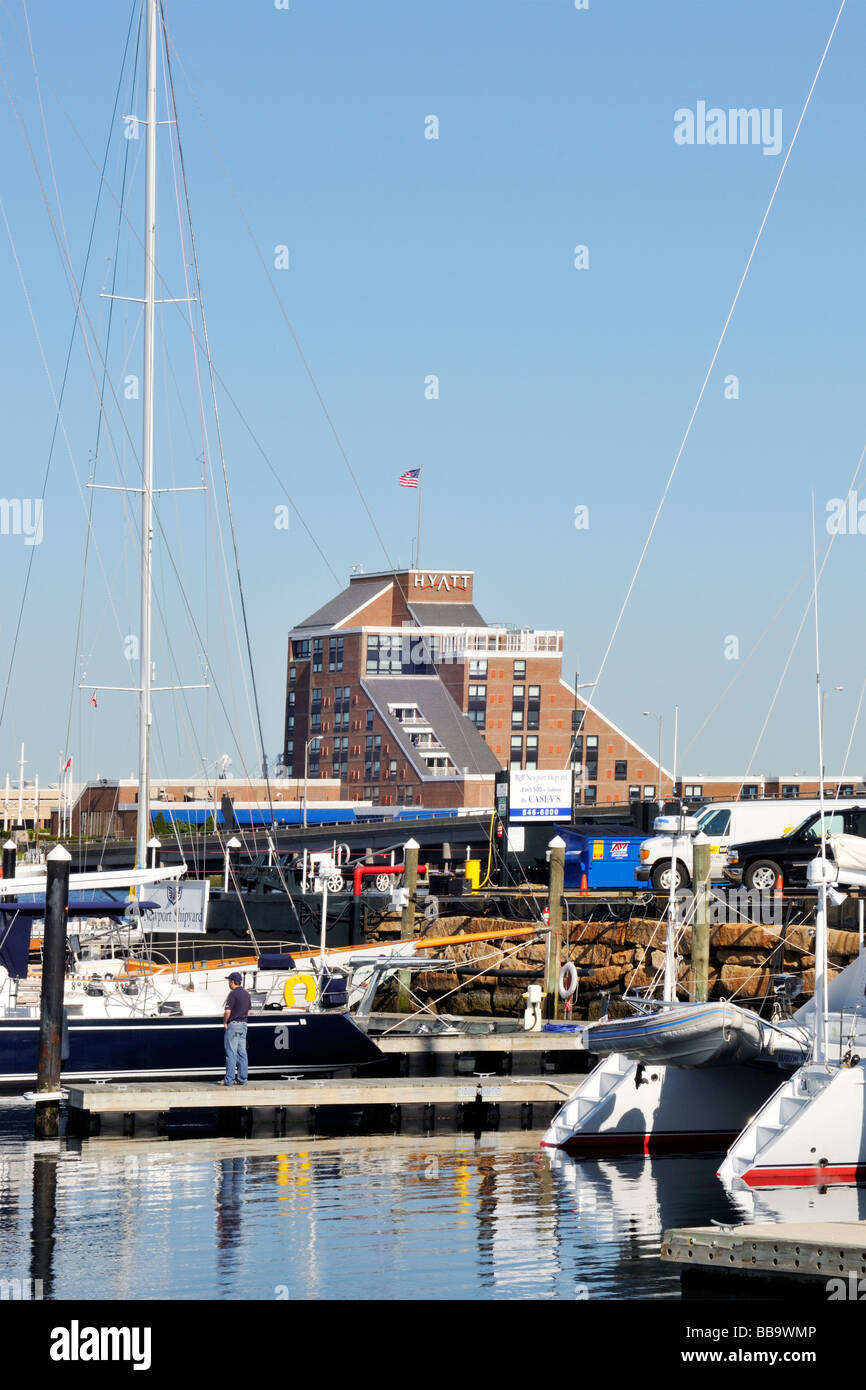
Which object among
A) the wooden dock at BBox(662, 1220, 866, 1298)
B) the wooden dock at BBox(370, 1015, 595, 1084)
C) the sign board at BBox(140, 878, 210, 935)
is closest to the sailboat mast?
the sign board at BBox(140, 878, 210, 935)

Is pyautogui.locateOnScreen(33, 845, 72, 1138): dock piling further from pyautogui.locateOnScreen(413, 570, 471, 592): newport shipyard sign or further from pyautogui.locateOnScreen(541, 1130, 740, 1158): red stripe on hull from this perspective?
pyautogui.locateOnScreen(413, 570, 471, 592): newport shipyard sign

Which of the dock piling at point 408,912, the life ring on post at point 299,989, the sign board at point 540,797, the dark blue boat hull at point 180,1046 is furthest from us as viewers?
the sign board at point 540,797

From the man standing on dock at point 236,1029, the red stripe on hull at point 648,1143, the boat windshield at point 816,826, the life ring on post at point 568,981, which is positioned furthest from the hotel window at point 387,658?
the red stripe on hull at point 648,1143

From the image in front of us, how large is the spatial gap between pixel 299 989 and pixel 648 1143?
25.1ft

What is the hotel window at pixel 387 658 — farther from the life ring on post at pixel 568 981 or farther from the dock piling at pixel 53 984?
the dock piling at pixel 53 984

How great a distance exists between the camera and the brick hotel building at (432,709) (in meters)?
135

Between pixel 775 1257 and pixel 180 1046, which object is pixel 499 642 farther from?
pixel 775 1257

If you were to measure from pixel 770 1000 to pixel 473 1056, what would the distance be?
18.4 feet

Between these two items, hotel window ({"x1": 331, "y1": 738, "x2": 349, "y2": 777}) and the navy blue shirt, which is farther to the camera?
hotel window ({"x1": 331, "y1": 738, "x2": 349, "y2": 777})

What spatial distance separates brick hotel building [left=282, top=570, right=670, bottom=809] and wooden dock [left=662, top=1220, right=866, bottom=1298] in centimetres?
11848

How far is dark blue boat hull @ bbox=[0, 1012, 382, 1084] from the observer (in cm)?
2705

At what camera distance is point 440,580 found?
14562cm

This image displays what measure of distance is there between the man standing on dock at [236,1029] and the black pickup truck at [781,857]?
588 inches
